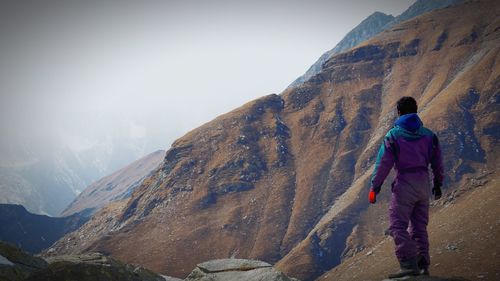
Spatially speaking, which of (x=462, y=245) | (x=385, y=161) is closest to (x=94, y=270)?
(x=385, y=161)

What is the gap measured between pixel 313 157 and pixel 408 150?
386 ft

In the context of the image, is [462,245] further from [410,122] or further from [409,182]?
[410,122]

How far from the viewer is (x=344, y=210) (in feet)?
307

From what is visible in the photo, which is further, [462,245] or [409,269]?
[462,245]

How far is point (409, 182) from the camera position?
9102 mm

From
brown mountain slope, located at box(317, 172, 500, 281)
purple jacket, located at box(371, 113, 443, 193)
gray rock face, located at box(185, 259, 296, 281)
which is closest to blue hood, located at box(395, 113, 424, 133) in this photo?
purple jacket, located at box(371, 113, 443, 193)

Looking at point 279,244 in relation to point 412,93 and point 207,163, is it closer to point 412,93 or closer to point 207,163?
point 207,163

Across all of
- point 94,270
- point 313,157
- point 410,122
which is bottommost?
point 313,157

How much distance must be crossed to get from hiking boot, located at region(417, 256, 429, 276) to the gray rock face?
14.2 ft

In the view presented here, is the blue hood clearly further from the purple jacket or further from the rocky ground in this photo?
the rocky ground

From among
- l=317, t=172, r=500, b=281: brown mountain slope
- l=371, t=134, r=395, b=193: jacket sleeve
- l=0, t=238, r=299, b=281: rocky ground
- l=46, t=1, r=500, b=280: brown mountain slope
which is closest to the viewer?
l=371, t=134, r=395, b=193: jacket sleeve

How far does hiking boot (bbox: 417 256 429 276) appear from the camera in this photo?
8.95m

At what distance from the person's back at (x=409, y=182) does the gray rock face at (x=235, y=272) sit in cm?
435

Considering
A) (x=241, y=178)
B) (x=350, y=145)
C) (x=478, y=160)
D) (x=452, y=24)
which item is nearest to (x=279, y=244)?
(x=241, y=178)
